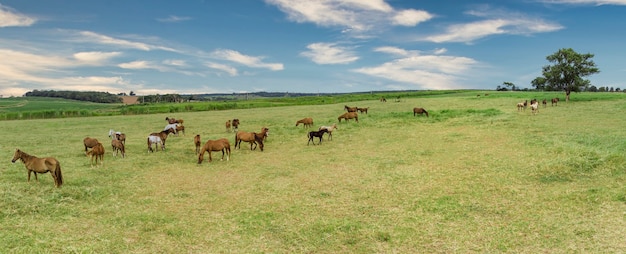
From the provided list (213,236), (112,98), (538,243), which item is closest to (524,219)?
(538,243)

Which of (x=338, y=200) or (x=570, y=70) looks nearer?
(x=338, y=200)

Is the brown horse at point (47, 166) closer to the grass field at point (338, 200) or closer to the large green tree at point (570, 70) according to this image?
the grass field at point (338, 200)

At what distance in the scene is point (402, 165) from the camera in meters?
18.0

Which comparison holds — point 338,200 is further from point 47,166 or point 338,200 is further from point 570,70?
point 570,70

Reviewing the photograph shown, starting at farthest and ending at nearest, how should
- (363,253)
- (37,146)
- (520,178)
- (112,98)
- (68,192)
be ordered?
(112,98), (37,146), (520,178), (68,192), (363,253)

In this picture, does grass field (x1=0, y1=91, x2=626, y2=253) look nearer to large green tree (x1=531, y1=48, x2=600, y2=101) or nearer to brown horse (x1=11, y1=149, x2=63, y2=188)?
brown horse (x1=11, y1=149, x2=63, y2=188)

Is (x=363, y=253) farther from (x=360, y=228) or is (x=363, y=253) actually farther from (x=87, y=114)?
(x=87, y=114)

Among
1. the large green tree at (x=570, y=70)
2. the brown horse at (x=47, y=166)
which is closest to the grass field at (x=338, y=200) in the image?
the brown horse at (x=47, y=166)

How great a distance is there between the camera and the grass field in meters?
9.48

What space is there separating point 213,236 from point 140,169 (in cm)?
1032

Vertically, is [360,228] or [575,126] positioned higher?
[575,126]

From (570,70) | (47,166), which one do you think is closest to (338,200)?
(47,166)

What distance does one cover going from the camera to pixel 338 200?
1295cm

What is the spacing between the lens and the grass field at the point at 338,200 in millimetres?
9484
